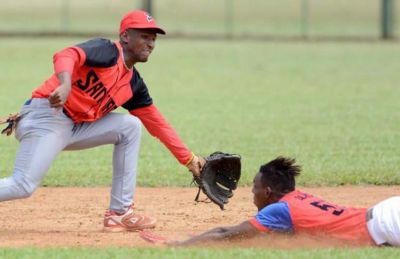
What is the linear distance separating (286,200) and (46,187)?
13.6ft

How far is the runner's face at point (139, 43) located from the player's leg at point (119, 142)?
518mm

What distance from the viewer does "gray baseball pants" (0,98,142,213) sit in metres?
7.31

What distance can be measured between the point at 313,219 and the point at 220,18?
117 feet

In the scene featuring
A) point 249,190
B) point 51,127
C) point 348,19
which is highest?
point 51,127

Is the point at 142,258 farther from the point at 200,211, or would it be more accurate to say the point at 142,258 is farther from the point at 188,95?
the point at 188,95

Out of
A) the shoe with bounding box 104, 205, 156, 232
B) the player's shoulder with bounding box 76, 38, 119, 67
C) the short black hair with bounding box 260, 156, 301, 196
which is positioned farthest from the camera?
the shoe with bounding box 104, 205, 156, 232

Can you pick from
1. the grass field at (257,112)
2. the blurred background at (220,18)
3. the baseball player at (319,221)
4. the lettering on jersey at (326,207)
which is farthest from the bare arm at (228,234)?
the blurred background at (220,18)

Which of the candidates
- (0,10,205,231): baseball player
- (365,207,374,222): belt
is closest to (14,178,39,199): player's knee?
(0,10,205,231): baseball player

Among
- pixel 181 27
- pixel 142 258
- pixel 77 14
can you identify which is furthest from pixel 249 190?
pixel 77 14

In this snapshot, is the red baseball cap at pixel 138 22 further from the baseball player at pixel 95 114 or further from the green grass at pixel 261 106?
the green grass at pixel 261 106

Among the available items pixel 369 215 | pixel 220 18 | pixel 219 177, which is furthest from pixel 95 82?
pixel 220 18

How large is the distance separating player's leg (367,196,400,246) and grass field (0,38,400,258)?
0.15 m

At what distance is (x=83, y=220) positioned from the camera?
847 centimetres

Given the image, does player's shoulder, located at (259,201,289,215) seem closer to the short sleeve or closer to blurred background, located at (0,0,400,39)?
the short sleeve
